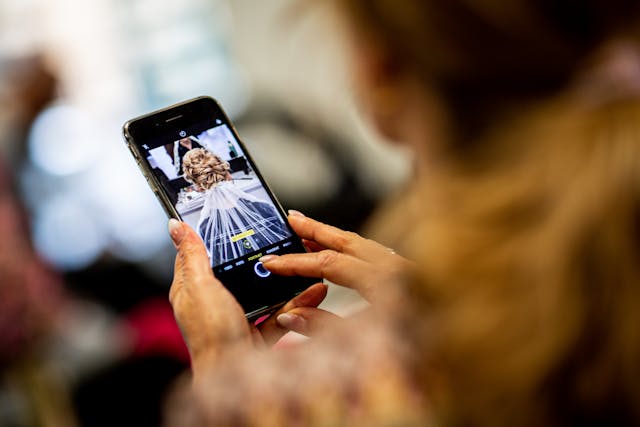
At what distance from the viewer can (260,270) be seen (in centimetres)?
Result: 110

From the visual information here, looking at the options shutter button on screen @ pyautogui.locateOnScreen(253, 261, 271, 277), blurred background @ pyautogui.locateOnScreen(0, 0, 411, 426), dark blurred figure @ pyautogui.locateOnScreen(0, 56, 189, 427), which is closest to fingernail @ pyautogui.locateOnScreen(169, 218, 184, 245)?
shutter button on screen @ pyautogui.locateOnScreen(253, 261, 271, 277)

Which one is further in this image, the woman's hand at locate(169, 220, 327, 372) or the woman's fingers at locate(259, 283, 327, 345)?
the woman's fingers at locate(259, 283, 327, 345)

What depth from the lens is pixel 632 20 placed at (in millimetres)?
511

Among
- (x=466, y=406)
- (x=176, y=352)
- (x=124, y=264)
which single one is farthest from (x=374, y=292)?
(x=124, y=264)

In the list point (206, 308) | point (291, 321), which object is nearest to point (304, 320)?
point (291, 321)

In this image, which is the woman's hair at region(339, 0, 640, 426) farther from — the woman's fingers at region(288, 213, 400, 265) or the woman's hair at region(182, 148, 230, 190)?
the woman's hair at region(182, 148, 230, 190)

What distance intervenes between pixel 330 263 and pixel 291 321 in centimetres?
9

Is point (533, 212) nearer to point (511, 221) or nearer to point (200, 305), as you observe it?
point (511, 221)

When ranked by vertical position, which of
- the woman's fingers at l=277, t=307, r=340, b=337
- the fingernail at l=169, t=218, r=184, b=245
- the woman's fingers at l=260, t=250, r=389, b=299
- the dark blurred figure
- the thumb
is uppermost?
the fingernail at l=169, t=218, r=184, b=245

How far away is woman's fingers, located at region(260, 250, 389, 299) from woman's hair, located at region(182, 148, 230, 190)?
12 centimetres

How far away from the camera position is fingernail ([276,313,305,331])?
1.06 meters

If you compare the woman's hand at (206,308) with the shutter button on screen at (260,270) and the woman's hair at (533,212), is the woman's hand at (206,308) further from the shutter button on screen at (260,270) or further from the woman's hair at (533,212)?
the woman's hair at (533,212)

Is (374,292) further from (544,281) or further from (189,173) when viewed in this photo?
(544,281)

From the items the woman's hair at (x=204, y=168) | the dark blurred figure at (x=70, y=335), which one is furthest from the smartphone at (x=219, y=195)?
the dark blurred figure at (x=70, y=335)
